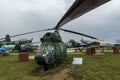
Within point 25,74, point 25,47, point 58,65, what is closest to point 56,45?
point 58,65

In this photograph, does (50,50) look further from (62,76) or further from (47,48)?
(62,76)

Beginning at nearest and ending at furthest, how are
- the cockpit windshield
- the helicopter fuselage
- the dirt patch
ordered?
the dirt patch
the helicopter fuselage
the cockpit windshield

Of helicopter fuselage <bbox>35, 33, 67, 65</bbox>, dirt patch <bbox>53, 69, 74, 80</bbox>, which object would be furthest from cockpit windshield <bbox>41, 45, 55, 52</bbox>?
dirt patch <bbox>53, 69, 74, 80</bbox>

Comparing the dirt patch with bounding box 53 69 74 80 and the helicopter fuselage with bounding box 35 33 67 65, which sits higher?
the helicopter fuselage with bounding box 35 33 67 65

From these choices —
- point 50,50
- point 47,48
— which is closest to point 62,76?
point 50,50

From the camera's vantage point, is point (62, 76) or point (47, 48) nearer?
point (62, 76)

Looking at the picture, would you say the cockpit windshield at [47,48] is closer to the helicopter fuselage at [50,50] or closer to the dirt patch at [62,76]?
the helicopter fuselage at [50,50]

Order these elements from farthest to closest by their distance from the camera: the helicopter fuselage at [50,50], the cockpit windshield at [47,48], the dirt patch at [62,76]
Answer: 1. the cockpit windshield at [47,48]
2. the helicopter fuselage at [50,50]
3. the dirt patch at [62,76]

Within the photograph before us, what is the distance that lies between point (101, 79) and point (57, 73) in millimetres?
3130

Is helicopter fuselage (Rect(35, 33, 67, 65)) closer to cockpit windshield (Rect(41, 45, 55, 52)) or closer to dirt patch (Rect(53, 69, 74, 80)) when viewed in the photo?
cockpit windshield (Rect(41, 45, 55, 52))

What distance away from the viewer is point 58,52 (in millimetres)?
18906

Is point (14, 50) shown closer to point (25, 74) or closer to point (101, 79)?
point (25, 74)

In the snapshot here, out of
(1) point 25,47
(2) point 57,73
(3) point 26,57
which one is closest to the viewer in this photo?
(2) point 57,73

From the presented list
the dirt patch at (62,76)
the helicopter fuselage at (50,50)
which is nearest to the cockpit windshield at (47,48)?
the helicopter fuselage at (50,50)
